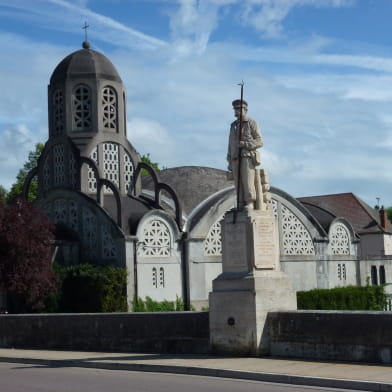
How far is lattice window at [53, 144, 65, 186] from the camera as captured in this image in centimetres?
4241

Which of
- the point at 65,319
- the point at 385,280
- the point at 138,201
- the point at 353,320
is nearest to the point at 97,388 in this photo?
the point at 353,320

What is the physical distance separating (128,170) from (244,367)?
2925 cm

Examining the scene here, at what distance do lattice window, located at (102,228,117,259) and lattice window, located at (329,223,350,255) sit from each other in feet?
52.6

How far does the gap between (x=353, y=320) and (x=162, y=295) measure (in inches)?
962

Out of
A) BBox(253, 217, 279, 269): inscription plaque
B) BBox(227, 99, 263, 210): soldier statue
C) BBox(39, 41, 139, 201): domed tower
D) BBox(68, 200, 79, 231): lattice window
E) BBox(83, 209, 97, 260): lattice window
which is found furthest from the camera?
BBox(39, 41, 139, 201): domed tower

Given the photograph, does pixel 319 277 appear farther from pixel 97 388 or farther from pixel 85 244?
pixel 97 388

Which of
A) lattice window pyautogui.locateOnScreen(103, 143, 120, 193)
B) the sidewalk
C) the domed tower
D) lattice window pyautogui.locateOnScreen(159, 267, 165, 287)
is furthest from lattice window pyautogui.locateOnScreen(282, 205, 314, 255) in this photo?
the sidewalk

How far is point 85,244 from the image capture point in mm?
40000

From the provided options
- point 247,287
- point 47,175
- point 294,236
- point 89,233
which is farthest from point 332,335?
point 294,236

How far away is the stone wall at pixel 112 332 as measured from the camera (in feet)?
59.4

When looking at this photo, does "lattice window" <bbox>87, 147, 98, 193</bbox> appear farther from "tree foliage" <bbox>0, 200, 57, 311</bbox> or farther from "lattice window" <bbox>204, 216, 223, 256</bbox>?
"lattice window" <bbox>204, 216, 223, 256</bbox>

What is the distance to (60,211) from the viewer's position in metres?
41.4

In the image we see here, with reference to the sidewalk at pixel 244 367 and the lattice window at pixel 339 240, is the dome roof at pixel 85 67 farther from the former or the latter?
the sidewalk at pixel 244 367

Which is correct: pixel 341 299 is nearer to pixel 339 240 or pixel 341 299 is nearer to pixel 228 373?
pixel 339 240
